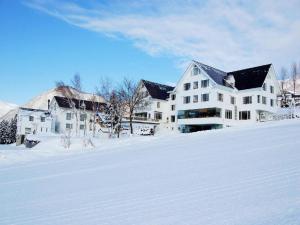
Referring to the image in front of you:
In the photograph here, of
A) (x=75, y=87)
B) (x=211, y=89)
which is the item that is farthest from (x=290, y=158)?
(x=75, y=87)

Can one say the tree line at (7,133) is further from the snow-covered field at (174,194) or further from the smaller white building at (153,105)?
the snow-covered field at (174,194)

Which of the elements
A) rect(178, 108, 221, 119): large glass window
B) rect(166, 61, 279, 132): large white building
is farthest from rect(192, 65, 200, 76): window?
rect(178, 108, 221, 119): large glass window

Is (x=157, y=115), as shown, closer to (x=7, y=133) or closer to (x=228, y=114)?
(x=228, y=114)

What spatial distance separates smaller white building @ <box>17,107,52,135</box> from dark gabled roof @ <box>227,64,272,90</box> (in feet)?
142

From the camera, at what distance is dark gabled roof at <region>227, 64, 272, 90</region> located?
146 ft

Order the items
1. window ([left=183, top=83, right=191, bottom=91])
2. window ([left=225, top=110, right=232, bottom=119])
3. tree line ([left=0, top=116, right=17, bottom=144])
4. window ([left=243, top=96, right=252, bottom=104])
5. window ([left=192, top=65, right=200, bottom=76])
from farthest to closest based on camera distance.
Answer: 1. tree line ([left=0, top=116, right=17, bottom=144])
2. window ([left=183, top=83, right=191, bottom=91])
3. window ([left=192, top=65, right=200, bottom=76])
4. window ([left=225, top=110, right=232, bottom=119])
5. window ([left=243, top=96, right=252, bottom=104])

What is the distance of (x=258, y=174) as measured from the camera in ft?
23.6

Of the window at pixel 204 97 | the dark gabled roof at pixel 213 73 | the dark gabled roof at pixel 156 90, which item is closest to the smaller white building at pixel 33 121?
the dark gabled roof at pixel 156 90

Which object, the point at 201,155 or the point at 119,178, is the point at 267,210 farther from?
the point at 201,155

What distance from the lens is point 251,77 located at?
152 feet

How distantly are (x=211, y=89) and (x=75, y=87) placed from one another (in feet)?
76.5

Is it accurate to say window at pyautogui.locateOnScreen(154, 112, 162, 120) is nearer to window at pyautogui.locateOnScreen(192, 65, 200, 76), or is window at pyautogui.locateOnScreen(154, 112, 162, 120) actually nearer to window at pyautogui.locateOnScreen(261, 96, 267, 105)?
window at pyautogui.locateOnScreen(192, 65, 200, 76)

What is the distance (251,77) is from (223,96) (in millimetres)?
5875

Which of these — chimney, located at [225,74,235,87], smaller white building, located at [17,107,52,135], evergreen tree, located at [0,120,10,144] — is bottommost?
evergreen tree, located at [0,120,10,144]
